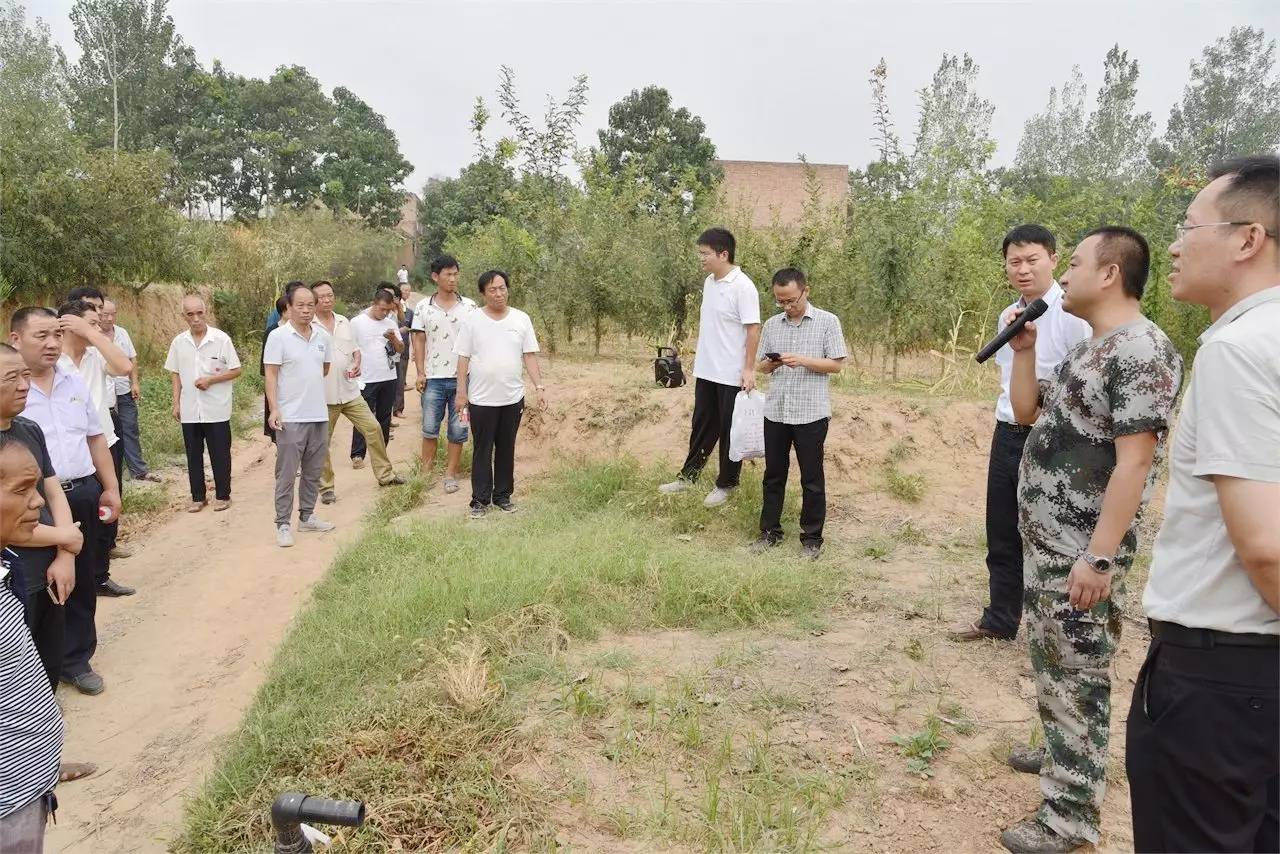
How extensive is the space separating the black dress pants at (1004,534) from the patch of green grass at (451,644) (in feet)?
2.95

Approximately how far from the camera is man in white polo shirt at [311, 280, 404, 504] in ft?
22.7

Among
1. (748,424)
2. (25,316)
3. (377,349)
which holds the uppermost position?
(25,316)

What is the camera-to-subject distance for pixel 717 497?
586 cm

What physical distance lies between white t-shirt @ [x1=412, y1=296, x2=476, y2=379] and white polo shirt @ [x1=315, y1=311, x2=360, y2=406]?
2.19 feet

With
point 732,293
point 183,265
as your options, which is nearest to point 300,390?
point 732,293

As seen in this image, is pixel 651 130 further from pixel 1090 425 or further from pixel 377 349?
pixel 1090 425

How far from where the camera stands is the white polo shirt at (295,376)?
5867mm

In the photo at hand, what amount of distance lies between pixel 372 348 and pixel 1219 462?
7.44 m

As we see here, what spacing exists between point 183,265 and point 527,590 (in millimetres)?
13205

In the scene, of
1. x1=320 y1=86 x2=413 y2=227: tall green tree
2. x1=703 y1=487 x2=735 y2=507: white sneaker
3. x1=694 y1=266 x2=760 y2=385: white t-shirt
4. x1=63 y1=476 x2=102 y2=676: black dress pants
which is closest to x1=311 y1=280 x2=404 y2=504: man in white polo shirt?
x1=63 y1=476 x2=102 y2=676: black dress pants

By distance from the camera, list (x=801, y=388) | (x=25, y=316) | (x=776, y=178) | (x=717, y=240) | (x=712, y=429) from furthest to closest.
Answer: (x=776, y=178)
(x=712, y=429)
(x=717, y=240)
(x=801, y=388)
(x=25, y=316)

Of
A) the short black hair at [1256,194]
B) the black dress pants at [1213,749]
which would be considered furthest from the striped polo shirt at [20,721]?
the short black hair at [1256,194]

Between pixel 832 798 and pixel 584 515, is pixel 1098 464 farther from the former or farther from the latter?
pixel 584 515

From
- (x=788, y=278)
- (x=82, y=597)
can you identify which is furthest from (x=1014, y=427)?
(x=82, y=597)
